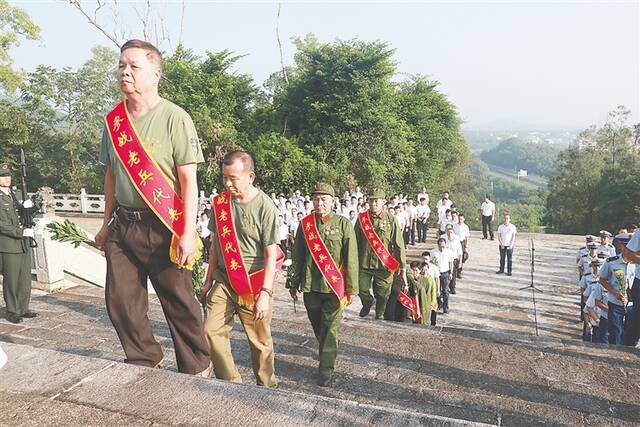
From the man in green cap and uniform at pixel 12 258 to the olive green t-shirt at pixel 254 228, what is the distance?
2.69 metres

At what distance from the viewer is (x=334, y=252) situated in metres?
3.97

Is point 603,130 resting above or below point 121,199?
above

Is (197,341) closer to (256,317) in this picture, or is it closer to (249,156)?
(256,317)

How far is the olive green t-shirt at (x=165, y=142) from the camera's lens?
226cm

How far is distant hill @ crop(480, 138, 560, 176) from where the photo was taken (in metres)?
138

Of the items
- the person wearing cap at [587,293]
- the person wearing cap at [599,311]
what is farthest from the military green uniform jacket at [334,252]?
the person wearing cap at [587,293]

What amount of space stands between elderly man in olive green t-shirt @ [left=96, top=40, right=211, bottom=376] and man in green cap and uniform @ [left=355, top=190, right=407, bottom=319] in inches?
146

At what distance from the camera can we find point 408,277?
661cm

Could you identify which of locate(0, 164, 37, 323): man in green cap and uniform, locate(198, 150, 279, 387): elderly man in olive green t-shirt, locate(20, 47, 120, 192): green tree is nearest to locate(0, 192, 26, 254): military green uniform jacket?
locate(0, 164, 37, 323): man in green cap and uniform

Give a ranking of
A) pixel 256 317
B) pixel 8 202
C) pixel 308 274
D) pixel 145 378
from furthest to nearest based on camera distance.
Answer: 1. pixel 8 202
2. pixel 308 274
3. pixel 256 317
4. pixel 145 378

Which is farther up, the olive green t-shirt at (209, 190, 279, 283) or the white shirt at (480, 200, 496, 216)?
the olive green t-shirt at (209, 190, 279, 283)

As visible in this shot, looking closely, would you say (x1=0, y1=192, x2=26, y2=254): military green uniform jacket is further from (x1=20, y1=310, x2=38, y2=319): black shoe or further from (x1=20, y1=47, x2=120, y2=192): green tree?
(x1=20, y1=47, x2=120, y2=192): green tree

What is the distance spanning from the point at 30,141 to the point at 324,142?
47.1 feet

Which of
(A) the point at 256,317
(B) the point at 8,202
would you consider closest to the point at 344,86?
(B) the point at 8,202
